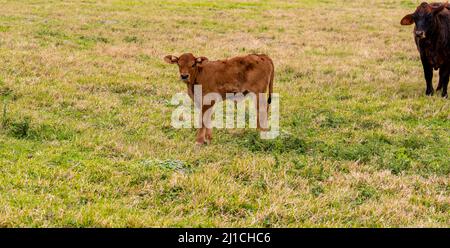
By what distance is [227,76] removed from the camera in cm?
955

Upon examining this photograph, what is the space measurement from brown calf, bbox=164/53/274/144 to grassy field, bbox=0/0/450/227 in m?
0.87

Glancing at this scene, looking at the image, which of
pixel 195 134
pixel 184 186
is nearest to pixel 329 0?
pixel 195 134

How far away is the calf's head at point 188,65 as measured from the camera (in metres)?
8.94

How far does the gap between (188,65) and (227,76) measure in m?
0.87

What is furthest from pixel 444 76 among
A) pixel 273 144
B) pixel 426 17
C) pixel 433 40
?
pixel 273 144

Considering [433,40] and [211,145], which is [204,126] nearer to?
[211,145]

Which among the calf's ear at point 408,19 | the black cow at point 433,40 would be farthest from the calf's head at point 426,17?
the calf's ear at point 408,19

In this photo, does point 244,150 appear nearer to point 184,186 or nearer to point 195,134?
point 195,134

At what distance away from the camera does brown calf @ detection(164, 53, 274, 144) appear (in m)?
9.37

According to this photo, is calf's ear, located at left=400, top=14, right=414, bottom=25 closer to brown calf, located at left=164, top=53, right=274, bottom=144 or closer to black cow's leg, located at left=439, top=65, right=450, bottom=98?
black cow's leg, located at left=439, top=65, right=450, bottom=98

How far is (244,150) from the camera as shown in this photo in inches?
354

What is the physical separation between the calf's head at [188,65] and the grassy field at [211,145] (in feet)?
3.91

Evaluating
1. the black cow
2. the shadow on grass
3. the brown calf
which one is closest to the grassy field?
the shadow on grass

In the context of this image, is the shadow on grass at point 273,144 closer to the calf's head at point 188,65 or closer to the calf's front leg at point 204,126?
the calf's front leg at point 204,126
